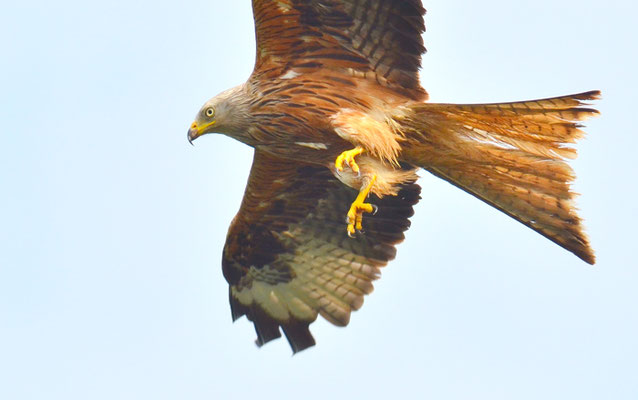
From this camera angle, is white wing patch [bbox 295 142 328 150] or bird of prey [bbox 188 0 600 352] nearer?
bird of prey [bbox 188 0 600 352]

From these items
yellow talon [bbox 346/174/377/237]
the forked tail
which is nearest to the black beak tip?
yellow talon [bbox 346/174/377/237]

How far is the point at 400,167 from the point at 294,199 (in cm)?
136

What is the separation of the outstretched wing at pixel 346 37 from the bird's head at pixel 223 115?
29cm

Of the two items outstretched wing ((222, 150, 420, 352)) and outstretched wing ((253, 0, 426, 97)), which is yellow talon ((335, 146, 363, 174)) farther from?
outstretched wing ((222, 150, 420, 352))

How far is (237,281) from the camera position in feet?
37.2

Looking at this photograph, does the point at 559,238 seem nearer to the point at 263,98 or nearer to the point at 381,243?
the point at 381,243

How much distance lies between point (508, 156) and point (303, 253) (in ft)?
8.60

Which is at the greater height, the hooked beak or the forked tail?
the hooked beak

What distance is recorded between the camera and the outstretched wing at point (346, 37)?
9.20m

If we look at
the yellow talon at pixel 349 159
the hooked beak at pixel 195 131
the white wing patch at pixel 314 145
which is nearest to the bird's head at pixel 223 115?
the hooked beak at pixel 195 131

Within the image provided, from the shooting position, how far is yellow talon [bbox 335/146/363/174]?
29.9 ft

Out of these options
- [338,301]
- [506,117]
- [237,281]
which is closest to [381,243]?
[338,301]

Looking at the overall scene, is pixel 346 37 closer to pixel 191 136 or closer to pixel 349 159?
pixel 349 159

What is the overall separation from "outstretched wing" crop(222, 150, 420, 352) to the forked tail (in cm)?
109
